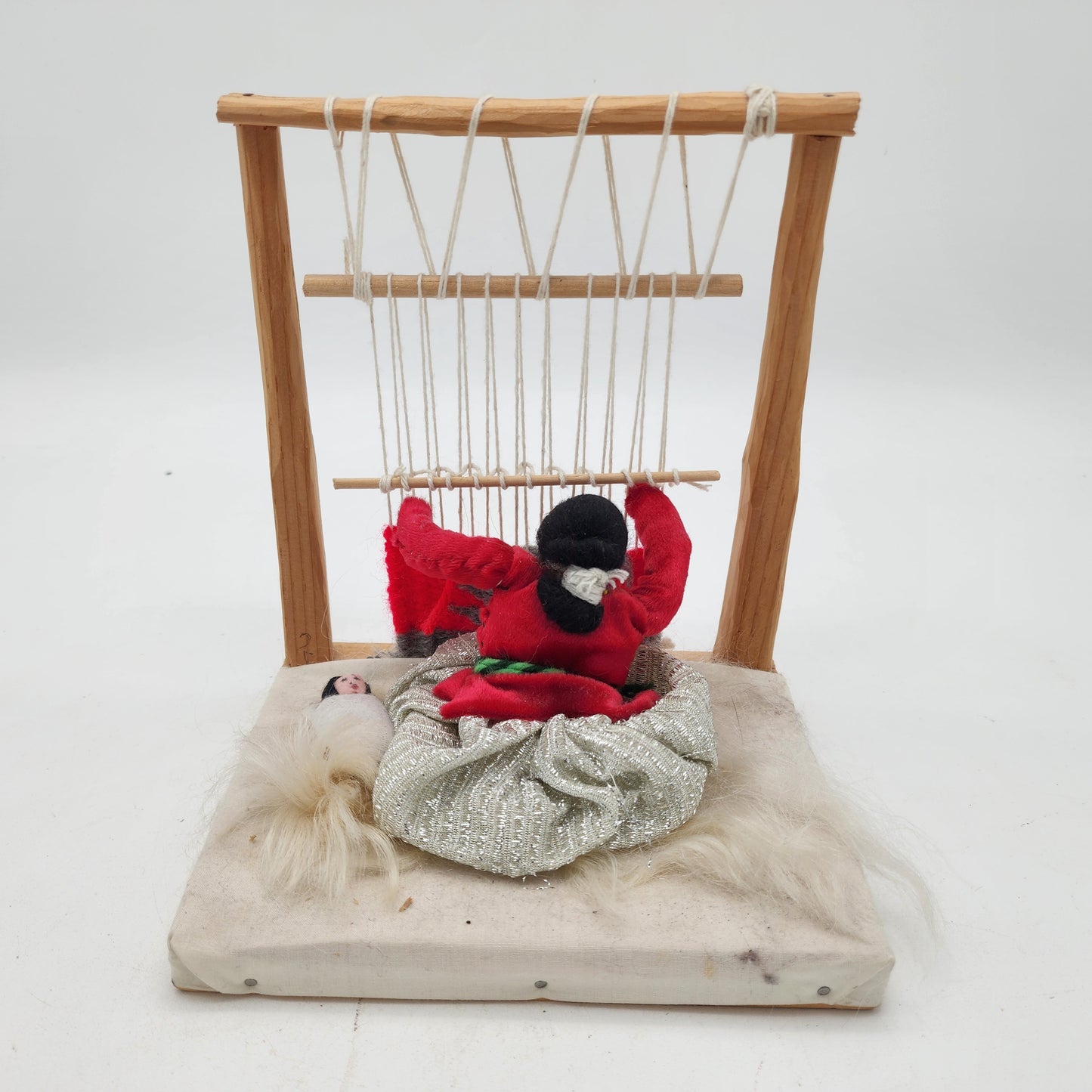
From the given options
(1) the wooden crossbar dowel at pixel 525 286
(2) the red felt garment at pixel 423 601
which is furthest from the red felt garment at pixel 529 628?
(1) the wooden crossbar dowel at pixel 525 286

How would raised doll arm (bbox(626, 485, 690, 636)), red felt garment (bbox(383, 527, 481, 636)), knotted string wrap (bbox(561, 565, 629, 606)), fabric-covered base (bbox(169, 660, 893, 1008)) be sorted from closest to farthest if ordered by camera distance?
fabric-covered base (bbox(169, 660, 893, 1008)), knotted string wrap (bbox(561, 565, 629, 606)), raised doll arm (bbox(626, 485, 690, 636)), red felt garment (bbox(383, 527, 481, 636))

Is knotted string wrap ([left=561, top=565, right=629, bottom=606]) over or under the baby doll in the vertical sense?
over

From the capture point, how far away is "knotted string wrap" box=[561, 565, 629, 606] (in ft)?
3.76

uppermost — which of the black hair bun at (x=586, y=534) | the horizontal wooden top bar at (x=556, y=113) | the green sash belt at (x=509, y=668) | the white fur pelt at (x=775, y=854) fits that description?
the horizontal wooden top bar at (x=556, y=113)

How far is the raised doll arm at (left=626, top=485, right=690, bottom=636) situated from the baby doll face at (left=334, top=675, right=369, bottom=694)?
34 cm

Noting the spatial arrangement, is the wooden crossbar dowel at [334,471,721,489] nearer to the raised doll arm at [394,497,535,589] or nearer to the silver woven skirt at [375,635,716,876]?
the raised doll arm at [394,497,535,589]

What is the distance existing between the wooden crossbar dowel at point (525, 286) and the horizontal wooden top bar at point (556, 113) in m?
0.17

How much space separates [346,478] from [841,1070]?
2.59 feet

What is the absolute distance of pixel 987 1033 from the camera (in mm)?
1043

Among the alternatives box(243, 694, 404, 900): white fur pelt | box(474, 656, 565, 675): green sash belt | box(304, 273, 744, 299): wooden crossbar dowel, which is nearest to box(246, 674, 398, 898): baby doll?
box(243, 694, 404, 900): white fur pelt

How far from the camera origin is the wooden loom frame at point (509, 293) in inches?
43.0

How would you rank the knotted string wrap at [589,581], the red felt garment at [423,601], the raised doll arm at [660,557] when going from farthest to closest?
the red felt garment at [423,601] < the raised doll arm at [660,557] < the knotted string wrap at [589,581]

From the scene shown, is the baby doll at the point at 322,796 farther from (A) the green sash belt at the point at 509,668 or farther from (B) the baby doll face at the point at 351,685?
(A) the green sash belt at the point at 509,668

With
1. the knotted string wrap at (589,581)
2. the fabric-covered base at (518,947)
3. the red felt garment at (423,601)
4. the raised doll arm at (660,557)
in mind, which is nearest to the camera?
the fabric-covered base at (518,947)
